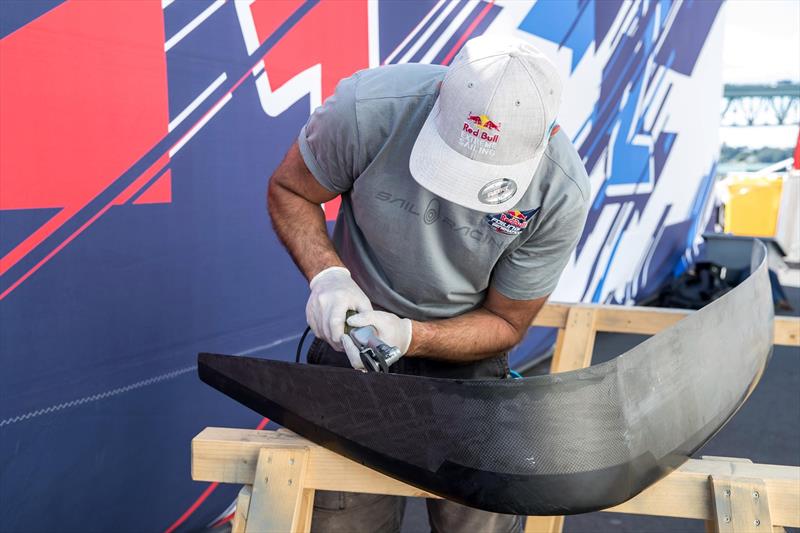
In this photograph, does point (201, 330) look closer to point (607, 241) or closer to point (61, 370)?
point (61, 370)

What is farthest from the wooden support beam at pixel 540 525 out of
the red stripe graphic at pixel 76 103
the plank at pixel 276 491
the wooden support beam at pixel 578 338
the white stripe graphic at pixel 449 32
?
the white stripe graphic at pixel 449 32

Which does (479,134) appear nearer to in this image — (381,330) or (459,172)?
(459,172)

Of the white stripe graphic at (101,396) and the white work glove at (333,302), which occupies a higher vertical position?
the white work glove at (333,302)

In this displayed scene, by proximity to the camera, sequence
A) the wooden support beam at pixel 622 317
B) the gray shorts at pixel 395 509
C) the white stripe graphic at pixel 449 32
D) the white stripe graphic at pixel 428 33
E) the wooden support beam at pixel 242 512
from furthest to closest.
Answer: the white stripe graphic at pixel 449 32 → the white stripe graphic at pixel 428 33 → the wooden support beam at pixel 622 317 → the gray shorts at pixel 395 509 → the wooden support beam at pixel 242 512

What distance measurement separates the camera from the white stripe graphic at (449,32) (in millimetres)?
2285

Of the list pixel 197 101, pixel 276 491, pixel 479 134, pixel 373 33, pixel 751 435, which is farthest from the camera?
pixel 751 435

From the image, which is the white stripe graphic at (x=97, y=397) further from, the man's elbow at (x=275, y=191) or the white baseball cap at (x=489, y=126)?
the white baseball cap at (x=489, y=126)

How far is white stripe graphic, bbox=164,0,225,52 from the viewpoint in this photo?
4.81 ft

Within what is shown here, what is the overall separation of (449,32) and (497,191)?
1469 mm

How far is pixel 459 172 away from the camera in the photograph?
1.03 meters

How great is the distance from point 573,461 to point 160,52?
45.3 inches

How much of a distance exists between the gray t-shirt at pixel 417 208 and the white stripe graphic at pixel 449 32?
1.11m

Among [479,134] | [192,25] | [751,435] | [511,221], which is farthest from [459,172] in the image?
[751,435]

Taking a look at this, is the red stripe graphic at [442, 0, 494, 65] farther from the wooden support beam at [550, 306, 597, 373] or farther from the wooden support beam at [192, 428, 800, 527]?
the wooden support beam at [192, 428, 800, 527]
